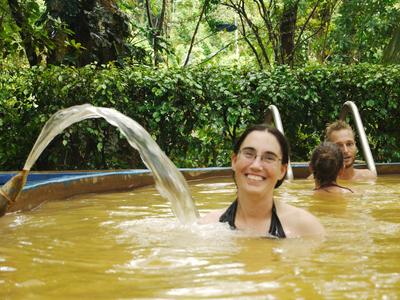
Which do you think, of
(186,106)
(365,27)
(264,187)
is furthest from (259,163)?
(365,27)

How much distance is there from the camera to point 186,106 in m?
9.08

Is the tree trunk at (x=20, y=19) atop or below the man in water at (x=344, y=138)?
atop

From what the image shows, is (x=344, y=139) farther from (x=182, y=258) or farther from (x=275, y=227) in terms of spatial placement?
(x=182, y=258)

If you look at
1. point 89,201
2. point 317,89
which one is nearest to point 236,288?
point 89,201

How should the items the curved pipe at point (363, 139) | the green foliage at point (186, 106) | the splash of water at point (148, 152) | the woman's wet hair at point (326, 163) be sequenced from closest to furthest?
the splash of water at point (148, 152) < the woman's wet hair at point (326, 163) < the curved pipe at point (363, 139) < the green foliage at point (186, 106)

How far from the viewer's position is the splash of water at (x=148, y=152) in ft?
14.0

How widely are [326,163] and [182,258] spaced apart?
118 inches

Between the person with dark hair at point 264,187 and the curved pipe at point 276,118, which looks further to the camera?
the curved pipe at point 276,118

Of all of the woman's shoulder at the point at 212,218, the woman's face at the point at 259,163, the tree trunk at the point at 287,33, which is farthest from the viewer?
the tree trunk at the point at 287,33

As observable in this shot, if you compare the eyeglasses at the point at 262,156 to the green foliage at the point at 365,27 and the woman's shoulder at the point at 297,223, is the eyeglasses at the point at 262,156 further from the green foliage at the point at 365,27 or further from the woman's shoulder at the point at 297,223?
the green foliage at the point at 365,27

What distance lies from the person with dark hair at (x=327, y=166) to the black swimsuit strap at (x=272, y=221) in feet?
6.31

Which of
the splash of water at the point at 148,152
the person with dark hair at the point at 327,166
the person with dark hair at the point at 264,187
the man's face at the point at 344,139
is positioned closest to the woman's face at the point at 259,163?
the person with dark hair at the point at 264,187

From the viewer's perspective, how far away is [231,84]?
9.26m

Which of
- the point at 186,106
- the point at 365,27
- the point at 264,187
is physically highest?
the point at 365,27
